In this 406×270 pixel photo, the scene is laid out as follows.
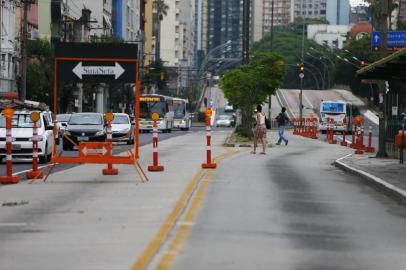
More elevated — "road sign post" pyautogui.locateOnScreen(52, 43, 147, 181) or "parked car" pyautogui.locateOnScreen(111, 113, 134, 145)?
"road sign post" pyautogui.locateOnScreen(52, 43, 147, 181)

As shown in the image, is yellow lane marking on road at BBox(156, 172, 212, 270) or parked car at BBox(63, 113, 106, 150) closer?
yellow lane marking on road at BBox(156, 172, 212, 270)

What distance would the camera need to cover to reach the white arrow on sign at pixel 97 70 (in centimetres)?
2031

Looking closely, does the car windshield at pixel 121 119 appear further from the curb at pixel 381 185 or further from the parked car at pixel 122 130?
the curb at pixel 381 185

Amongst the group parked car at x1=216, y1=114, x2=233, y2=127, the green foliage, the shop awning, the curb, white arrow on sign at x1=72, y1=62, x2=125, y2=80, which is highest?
the green foliage

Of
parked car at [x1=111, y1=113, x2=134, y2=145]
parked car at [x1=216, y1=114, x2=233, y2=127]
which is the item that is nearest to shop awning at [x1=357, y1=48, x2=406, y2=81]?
parked car at [x1=111, y1=113, x2=134, y2=145]

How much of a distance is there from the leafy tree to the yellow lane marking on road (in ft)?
92.5

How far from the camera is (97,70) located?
20.3 m

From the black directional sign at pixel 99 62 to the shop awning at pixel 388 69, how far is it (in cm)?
584

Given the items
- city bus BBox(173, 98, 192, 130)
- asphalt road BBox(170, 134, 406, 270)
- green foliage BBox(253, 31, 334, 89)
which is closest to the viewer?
asphalt road BBox(170, 134, 406, 270)

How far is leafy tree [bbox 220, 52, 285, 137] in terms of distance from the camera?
45.0 metres

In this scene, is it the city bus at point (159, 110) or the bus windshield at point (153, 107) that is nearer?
the city bus at point (159, 110)

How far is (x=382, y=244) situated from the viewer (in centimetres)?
1091

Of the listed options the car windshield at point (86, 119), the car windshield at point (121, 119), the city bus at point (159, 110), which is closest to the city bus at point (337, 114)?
the city bus at point (159, 110)

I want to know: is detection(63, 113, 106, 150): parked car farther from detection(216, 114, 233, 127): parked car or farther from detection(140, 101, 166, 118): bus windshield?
detection(216, 114, 233, 127): parked car
